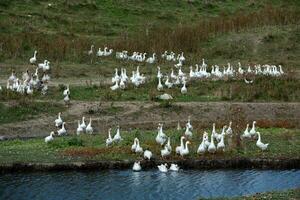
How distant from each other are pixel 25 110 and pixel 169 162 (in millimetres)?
11833

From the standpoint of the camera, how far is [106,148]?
103ft

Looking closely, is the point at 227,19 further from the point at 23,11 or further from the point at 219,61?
the point at 23,11

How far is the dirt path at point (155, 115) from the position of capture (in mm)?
37500

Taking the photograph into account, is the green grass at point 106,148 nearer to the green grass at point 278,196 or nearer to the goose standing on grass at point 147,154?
the goose standing on grass at point 147,154

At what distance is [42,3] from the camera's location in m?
64.7

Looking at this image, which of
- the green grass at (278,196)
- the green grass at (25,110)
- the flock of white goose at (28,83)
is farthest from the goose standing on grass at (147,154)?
the flock of white goose at (28,83)

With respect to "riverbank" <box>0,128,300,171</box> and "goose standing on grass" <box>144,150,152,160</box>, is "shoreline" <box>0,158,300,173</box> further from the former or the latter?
"goose standing on grass" <box>144,150,152,160</box>

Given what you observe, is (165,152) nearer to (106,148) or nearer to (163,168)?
(163,168)

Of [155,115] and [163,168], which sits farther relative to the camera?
[155,115]

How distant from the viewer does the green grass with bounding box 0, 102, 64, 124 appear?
38.5 meters

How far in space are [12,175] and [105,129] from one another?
9.46 meters

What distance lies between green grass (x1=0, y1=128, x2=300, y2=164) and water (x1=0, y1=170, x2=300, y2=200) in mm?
1300

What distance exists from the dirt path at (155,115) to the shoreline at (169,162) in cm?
669

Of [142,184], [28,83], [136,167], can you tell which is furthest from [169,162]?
[28,83]
